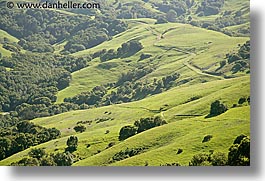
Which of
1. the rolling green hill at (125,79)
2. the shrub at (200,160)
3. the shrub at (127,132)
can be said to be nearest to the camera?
the shrub at (200,160)

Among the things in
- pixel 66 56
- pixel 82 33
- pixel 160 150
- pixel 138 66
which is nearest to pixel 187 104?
pixel 160 150

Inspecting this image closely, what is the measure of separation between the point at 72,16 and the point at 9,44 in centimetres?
209

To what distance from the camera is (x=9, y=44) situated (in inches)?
533

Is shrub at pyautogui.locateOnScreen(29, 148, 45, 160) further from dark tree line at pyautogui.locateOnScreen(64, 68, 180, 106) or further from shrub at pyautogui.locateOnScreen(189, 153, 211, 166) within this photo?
shrub at pyautogui.locateOnScreen(189, 153, 211, 166)

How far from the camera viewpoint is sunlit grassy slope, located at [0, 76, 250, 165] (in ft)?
35.1

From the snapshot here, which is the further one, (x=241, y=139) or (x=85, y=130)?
(x=85, y=130)

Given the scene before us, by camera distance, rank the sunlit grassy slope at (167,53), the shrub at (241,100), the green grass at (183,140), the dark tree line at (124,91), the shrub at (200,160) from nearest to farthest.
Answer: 1. the shrub at (200,160)
2. the green grass at (183,140)
3. the shrub at (241,100)
4. the dark tree line at (124,91)
5. the sunlit grassy slope at (167,53)

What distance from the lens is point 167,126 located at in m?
11.3

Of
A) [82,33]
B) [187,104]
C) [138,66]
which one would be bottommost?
[187,104]

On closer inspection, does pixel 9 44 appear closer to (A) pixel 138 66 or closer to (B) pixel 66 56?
(B) pixel 66 56

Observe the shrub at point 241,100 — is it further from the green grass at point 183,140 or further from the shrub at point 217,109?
the shrub at point 217,109

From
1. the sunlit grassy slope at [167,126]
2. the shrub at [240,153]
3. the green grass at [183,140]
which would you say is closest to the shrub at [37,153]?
the sunlit grassy slope at [167,126]

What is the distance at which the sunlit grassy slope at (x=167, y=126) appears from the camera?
1070cm

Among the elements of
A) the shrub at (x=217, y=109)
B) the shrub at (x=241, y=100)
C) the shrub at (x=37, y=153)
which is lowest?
the shrub at (x=37, y=153)
